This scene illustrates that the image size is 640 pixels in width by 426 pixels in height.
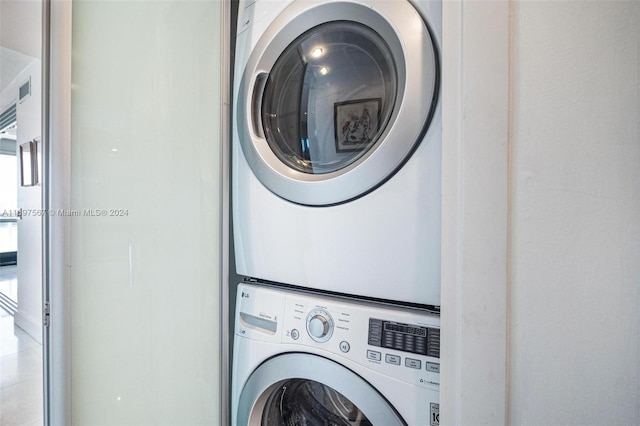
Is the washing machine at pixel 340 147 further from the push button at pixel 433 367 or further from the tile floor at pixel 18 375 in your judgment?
the tile floor at pixel 18 375

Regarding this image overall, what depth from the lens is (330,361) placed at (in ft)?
2.39

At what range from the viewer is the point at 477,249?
18.6 inches

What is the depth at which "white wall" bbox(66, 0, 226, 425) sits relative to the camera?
0.69m

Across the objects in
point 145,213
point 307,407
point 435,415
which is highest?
point 145,213

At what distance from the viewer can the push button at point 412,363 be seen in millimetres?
633

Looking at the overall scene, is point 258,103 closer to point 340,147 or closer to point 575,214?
point 340,147

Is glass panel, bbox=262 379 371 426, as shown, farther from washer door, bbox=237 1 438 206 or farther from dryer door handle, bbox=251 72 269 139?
dryer door handle, bbox=251 72 269 139

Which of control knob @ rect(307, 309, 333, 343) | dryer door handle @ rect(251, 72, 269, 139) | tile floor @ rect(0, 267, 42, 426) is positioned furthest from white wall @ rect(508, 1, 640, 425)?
tile floor @ rect(0, 267, 42, 426)

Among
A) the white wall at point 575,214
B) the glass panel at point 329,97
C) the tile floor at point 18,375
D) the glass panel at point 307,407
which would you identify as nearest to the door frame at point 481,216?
the white wall at point 575,214

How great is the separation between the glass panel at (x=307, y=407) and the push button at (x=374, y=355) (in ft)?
0.65

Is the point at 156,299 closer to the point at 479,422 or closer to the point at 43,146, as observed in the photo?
the point at 43,146

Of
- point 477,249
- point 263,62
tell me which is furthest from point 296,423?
point 263,62

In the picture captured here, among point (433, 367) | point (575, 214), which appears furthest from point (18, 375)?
point (575, 214)

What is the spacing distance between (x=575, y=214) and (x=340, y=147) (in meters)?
0.51
